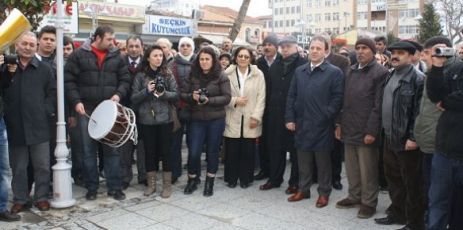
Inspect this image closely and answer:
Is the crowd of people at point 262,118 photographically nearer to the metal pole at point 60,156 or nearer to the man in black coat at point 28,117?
the man in black coat at point 28,117

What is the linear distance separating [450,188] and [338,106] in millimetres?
1720

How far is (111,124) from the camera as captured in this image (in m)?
5.24

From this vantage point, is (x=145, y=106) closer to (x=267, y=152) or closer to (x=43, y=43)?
(x=43, y=43)

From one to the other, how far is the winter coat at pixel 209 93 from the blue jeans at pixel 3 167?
2.05 metres

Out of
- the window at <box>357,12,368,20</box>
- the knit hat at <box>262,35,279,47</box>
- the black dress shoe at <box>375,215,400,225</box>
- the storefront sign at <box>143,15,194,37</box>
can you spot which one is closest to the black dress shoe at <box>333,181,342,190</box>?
the black dress shoe at <box>375,215,400,225</box>

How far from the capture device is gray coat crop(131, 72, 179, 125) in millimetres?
5828

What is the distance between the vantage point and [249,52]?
652 centimetres

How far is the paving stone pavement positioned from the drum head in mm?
879

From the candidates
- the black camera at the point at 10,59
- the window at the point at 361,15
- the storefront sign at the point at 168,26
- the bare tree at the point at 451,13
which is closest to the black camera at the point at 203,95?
the black camera at the point at 10,59

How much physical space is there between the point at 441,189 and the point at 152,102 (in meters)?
3.31

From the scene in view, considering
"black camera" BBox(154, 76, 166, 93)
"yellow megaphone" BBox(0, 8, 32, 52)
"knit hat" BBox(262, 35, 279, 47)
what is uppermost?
"knit hat" BBox(262, 35, 279, 47)

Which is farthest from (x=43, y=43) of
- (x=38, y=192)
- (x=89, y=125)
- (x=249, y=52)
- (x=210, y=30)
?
(x=210, y=30)

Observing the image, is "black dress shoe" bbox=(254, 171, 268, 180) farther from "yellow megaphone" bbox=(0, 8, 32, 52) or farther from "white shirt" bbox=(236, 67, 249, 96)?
"yellow megaphone" bbox=(0, 8, 32, 52)

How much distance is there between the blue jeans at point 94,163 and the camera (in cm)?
577
